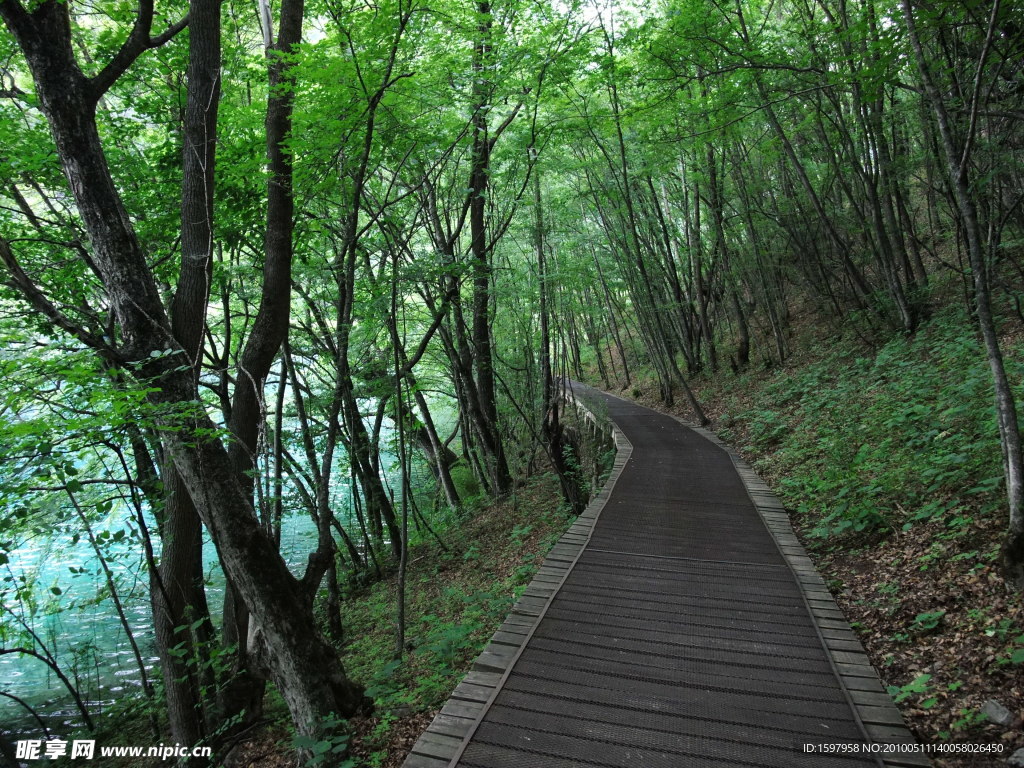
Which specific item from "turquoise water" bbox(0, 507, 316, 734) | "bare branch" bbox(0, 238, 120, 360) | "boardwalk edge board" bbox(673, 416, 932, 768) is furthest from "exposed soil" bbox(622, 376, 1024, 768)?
"turquoise water" bbox(0, 507, 316, 734)

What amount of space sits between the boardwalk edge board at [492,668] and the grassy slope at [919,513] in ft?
7.18

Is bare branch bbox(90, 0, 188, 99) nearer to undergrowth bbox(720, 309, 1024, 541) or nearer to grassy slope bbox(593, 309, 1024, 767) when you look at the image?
grassy slope bbox(593, 309, 1024, 767)

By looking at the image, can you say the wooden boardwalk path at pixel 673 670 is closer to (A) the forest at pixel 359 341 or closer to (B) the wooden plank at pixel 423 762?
(B) the wooden plank at pixel 423 762

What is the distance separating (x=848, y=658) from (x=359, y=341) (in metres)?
7.36

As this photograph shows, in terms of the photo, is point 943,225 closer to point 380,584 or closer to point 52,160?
point 380,584

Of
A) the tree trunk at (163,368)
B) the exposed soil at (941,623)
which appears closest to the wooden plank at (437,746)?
the tree trunk at (163,368)

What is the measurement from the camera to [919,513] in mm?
4492

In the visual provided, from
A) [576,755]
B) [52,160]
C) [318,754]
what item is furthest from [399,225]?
[576,755]

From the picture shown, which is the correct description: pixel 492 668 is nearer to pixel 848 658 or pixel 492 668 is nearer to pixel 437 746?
pixel 437 746

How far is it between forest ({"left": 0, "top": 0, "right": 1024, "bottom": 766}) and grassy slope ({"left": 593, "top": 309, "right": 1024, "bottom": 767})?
0.03 meters

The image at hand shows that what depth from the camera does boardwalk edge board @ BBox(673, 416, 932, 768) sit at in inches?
102

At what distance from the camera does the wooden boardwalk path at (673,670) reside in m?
2.63

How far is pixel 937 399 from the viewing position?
6344mm

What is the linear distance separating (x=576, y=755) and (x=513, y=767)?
1.02 ft
